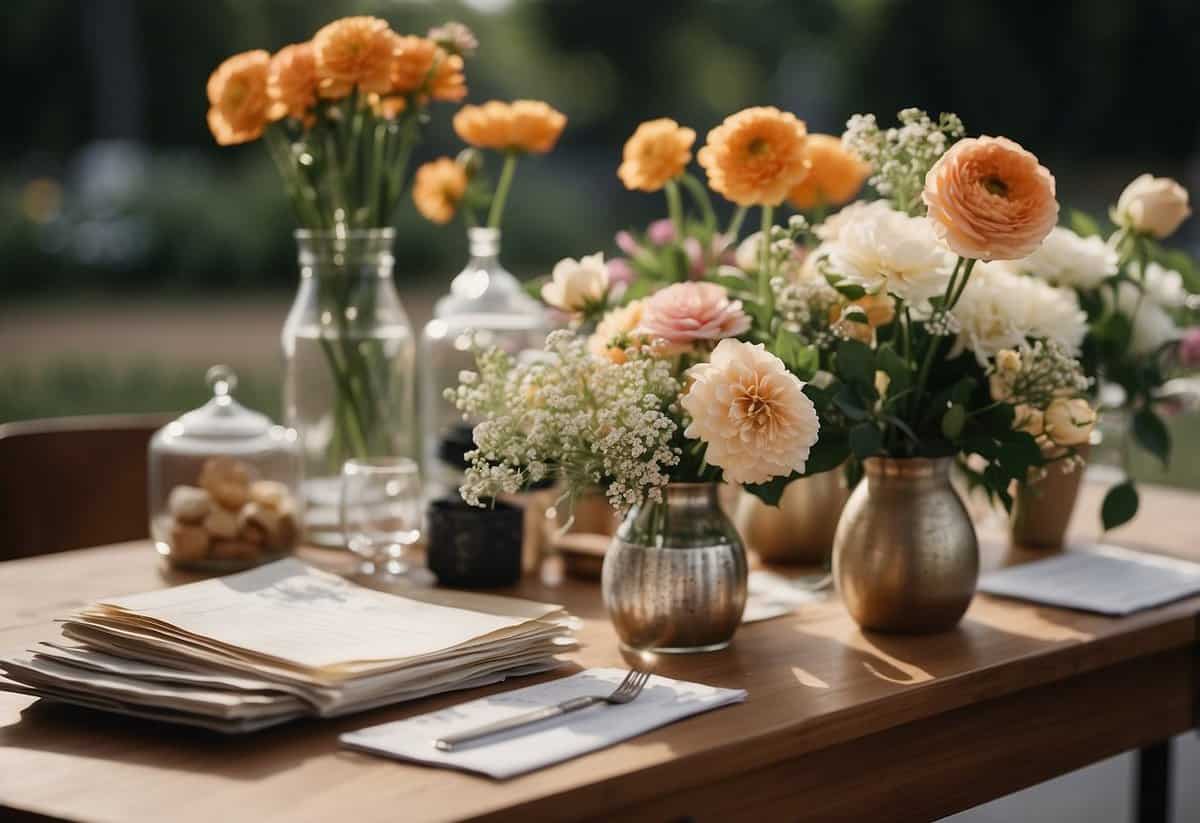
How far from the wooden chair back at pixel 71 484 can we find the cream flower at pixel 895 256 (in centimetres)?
130

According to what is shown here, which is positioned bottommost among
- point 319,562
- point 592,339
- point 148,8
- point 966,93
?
point 319,562

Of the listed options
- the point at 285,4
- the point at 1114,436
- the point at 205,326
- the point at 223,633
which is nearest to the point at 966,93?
the point at 205,326

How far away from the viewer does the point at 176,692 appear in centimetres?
117

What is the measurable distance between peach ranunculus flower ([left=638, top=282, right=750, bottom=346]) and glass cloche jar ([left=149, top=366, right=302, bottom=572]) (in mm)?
552

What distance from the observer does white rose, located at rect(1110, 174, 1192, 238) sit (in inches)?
70.1

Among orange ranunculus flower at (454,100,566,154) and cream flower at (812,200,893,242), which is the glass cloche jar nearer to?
orange ranunculus flower at (454,100,566,154)

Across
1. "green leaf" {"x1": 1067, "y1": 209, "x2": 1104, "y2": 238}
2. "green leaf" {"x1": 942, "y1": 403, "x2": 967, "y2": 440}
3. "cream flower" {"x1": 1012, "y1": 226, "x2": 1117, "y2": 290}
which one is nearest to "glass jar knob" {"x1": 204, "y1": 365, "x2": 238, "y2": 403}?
"green leaf" {"x1": 942, "y1": 403, "x2": 967, "y2": 440}

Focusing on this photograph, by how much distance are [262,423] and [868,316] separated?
2.42 ft

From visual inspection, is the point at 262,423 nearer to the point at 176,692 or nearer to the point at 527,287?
the point at 527,287

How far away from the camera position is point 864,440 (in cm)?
139

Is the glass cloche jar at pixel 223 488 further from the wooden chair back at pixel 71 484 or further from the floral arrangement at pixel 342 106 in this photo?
the wooden chair back at pixel 71 484

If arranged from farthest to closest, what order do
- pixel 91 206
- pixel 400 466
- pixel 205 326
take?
pixel 91 206 → pixel 205 326 → pixel 400 466

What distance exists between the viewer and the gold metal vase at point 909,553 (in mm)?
1462

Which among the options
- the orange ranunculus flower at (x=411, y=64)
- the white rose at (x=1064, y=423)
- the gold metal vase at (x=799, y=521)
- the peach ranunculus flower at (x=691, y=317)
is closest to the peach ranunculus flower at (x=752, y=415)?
the peach ranunculus flower at (x=691, y=317)
